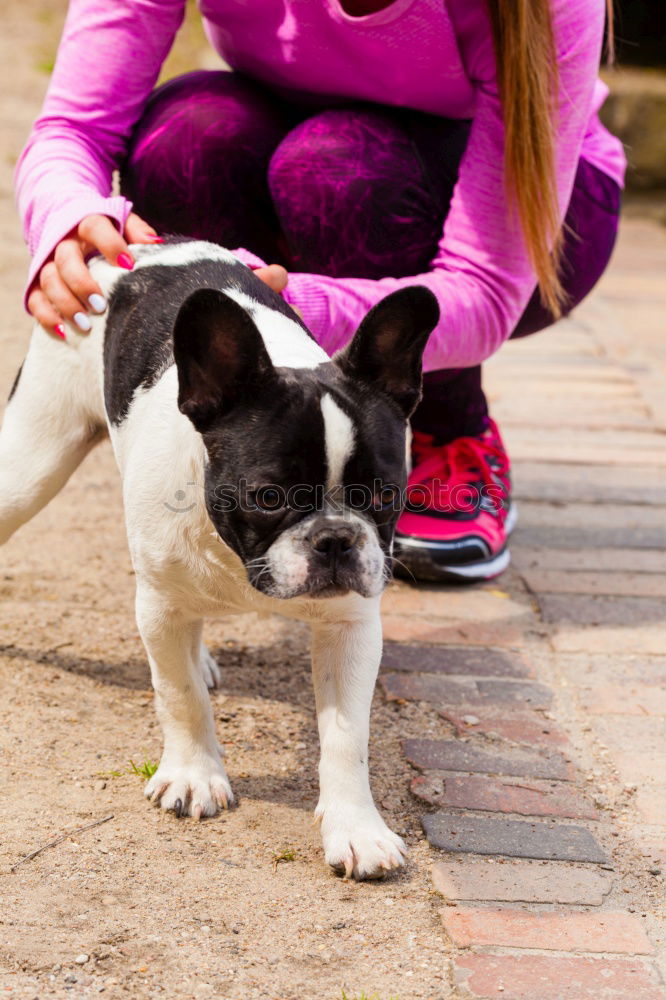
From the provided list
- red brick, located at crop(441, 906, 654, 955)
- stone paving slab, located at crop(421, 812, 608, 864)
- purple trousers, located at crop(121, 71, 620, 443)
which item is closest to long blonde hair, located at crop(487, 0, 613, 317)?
purple trousers, located at crop(121, 71, 620, 443)

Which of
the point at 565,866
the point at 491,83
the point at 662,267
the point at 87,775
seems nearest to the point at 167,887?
the point at 87,775

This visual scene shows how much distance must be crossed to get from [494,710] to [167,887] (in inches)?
38.8

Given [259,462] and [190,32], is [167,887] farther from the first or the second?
[190,32]

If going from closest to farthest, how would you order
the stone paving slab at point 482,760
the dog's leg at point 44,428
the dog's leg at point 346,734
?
the dog's leg at point 346,734 < the stone paving slab at point 482,760 < the dog's leg at point 44,428

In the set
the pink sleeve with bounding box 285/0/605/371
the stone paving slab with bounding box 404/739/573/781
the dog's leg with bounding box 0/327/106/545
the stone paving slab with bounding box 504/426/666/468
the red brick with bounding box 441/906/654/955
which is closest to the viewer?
the red brick with bounding box 441/906/654/955

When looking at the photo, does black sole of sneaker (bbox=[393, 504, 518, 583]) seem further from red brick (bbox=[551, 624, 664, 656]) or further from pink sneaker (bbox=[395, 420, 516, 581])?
red brick (bbox=[551, 624, 664, 656])

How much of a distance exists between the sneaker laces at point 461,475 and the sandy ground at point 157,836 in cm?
67

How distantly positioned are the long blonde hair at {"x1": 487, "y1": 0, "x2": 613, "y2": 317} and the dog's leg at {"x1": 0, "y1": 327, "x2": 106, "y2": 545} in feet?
3.56

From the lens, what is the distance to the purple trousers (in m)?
3.21

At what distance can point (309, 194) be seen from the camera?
3.19m

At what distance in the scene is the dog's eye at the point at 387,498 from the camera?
83.6 inches

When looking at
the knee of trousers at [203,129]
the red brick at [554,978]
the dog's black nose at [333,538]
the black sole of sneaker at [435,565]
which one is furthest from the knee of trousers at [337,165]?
the red brick at [554,978]

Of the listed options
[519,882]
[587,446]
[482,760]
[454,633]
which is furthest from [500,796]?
[587,446]

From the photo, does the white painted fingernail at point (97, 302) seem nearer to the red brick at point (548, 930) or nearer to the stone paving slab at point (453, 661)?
the stone paving slab at point (453, 661)
